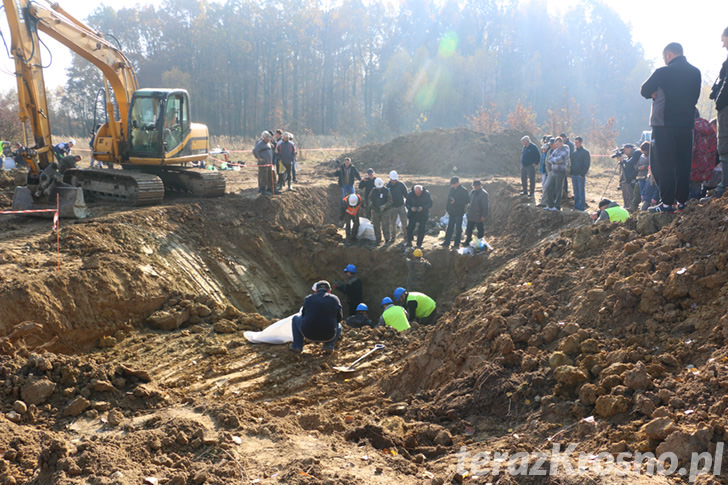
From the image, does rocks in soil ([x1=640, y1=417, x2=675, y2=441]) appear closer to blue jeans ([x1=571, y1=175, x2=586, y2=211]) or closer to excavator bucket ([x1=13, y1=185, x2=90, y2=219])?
blue jeans ([x1=571, y1=175, x2=586, y2=211])

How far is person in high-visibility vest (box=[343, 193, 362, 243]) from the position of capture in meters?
14.7

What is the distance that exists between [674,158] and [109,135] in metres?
12.7

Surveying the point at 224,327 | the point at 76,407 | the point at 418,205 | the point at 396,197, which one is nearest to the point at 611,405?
the point at 76,407

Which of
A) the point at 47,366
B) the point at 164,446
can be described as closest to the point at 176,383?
the point at 47,366

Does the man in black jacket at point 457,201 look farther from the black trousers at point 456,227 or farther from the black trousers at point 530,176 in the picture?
the black trousers at point 530,176

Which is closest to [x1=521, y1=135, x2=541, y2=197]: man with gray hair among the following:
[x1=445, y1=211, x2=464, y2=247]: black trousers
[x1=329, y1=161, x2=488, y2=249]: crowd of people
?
[x1=329, y1=161, x2=488, y2=249]: crowd of people

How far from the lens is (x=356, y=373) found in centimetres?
849

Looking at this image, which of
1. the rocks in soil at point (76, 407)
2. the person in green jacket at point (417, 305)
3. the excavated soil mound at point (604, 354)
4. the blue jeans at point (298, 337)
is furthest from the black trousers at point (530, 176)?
the rocks in soil at point (76, 407)

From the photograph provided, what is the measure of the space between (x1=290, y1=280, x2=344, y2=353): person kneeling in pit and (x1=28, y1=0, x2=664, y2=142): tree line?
37248 millimetres

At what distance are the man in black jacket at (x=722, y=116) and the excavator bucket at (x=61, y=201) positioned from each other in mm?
11276

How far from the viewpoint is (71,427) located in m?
6.20

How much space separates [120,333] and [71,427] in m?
3.15

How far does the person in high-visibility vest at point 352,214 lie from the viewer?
48.2 feet

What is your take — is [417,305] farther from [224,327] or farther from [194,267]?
[194,267]
